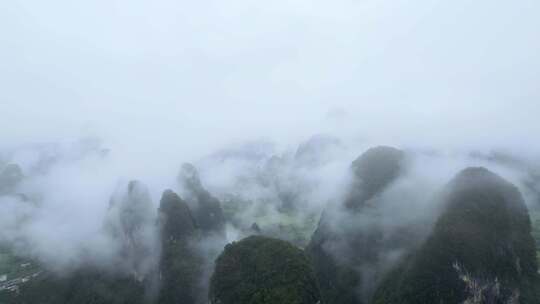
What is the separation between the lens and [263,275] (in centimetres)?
4541

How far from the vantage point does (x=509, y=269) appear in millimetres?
44875

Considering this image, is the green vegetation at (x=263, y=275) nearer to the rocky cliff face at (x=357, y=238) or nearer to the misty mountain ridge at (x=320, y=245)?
the misty mountain ridge at (x=320, y=245)

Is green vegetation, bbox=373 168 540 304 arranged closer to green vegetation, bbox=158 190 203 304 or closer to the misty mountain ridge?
the misty mountain ridge

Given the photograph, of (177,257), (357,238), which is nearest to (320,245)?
(357,238)

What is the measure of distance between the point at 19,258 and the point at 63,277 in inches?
1183

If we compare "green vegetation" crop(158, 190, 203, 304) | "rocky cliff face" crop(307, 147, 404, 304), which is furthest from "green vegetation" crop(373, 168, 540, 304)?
"green vegetation" crop(158, 190, 203, 304)

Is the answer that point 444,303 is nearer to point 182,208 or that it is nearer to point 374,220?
point 374,220

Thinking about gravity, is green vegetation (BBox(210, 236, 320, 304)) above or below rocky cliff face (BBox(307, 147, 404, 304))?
above

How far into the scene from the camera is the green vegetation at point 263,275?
140ft

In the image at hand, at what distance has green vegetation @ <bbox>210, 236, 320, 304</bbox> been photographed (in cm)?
4259

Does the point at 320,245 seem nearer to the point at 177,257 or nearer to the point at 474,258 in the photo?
the point at 177,257

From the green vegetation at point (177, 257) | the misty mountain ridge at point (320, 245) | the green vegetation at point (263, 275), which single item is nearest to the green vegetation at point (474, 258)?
the misty mountain ridge at point (320, 245)

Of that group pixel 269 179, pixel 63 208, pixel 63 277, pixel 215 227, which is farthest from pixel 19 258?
pixel 269 179

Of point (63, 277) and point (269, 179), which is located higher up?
point (63, 277)
